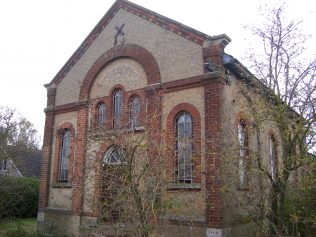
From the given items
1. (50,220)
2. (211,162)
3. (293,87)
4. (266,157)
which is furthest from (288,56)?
(50,220)

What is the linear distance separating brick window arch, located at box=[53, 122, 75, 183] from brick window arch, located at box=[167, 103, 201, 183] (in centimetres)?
532

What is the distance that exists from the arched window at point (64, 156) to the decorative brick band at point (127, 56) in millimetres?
1955

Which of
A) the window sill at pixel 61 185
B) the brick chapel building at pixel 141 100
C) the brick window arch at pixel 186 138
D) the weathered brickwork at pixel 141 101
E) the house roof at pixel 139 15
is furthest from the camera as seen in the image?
the window sill at pixel 61 185

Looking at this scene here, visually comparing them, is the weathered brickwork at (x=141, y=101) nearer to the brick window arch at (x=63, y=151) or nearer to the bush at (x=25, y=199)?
the brick window arch at (x=63, y=151)

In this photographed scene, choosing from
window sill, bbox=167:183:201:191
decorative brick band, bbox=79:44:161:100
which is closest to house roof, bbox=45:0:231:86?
decorative brick band, bbox=79:44:161:100

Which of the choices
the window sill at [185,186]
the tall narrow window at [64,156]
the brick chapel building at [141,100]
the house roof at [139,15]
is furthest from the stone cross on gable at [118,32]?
the window sill at [185,186]

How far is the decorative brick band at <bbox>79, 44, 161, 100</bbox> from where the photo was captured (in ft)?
43.5

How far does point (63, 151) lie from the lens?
16.1m

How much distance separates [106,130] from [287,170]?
4547 mm

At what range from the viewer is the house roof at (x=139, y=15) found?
484 inches

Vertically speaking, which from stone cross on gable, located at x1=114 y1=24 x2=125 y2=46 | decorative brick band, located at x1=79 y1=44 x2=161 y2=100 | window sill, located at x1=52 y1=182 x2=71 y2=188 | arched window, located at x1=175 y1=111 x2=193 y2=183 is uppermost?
stone cross on gable, located at x1=114 y1=24 x2=125 y2=46

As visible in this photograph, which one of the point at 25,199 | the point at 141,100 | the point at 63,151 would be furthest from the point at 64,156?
the point at 25,199

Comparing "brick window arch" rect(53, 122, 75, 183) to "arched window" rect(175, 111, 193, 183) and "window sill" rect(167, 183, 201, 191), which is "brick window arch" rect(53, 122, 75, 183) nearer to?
"arched window" rect(175, 111, 193, 183)

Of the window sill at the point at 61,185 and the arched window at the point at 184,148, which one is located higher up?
the arched window at the point at 184,148
